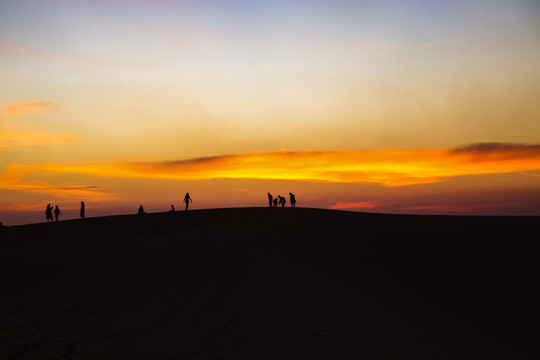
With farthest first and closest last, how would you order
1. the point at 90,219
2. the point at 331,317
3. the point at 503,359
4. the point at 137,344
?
the point at 90,219 → the point at 331,317 → the point at 503,359 → the point at 137,344

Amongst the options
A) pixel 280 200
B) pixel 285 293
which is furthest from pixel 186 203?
pixel 285 293

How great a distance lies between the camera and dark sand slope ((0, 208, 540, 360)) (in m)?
10.9

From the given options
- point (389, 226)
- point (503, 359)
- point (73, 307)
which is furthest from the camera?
point (389, 226)

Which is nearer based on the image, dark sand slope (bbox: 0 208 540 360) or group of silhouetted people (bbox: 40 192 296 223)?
dark sand slope (bbox: 0 208 540 360)

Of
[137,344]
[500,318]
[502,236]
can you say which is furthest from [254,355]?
[502,236]

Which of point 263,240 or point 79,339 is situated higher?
point 263,240

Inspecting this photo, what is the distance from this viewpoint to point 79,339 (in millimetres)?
10594

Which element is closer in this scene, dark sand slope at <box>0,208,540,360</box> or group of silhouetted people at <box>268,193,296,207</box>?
dark sand slope at <box>0,208,540,360</box>

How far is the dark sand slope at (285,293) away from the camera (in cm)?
1088

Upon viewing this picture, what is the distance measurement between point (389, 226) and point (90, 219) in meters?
25.9

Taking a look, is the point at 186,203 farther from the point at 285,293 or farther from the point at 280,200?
the point at 285,293

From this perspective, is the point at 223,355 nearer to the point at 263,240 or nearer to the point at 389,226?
the point at 263,240

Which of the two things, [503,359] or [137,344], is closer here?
[137,344]

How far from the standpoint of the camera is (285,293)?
15492 millimetres
